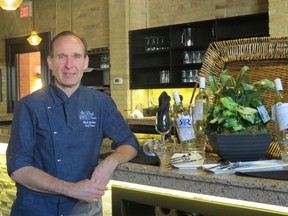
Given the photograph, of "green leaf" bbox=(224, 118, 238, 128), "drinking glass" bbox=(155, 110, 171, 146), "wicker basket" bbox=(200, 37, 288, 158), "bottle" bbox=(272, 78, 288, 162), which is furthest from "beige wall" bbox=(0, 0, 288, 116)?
"green leaf" bbox=(224, 118, 238, 128)

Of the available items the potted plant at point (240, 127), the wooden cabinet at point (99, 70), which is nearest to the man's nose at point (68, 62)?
the potted plant at point (240, 127)

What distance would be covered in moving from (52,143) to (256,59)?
103cm

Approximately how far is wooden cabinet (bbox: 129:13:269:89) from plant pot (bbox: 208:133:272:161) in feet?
14.5

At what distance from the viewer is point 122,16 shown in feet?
24.0

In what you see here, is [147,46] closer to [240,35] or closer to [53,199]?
[240,35]

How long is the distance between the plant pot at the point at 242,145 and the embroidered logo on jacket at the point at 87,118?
1.87ft

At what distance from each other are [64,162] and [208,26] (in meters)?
5.04

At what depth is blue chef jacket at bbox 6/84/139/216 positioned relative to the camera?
1778mm

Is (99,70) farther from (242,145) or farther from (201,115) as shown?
(242,145)

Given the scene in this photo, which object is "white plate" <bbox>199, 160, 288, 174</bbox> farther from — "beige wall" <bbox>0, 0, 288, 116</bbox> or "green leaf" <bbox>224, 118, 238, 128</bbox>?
"beige wall" <bbox>0, 0, 288, 116</bbox>

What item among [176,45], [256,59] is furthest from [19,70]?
[256,59]

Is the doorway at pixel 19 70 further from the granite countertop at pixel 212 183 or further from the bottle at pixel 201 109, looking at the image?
the granite countertop at pixel 212 183

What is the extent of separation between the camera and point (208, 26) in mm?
6414

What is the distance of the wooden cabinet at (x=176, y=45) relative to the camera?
6.08 m
